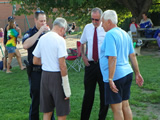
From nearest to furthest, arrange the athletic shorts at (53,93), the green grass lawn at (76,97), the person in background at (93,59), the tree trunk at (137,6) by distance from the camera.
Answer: the athletic shorts at (53,93), the person in background at (93,59), the green grass lawn at (76,97), the tree trunk at (137,6)

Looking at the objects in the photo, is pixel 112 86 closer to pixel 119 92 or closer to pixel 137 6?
pixel 119 92

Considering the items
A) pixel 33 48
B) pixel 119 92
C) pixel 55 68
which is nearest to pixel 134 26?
pixel 33 48

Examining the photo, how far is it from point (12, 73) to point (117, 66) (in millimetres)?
7195

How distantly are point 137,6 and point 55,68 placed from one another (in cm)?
1407

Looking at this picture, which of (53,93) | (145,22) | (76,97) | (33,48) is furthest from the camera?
(145,22)

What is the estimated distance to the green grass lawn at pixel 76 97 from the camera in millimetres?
5294

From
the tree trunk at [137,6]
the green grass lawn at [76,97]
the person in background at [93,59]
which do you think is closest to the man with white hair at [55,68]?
the person in background at [93,59]

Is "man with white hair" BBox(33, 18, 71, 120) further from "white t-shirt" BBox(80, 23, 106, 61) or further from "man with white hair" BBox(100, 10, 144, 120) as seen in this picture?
"white t-shirt" BBox(80, 23, 106, 61)

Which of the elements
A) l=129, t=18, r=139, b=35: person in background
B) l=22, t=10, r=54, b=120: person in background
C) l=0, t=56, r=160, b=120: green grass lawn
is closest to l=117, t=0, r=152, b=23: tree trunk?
l=129, t=18, r=139, b=35: person in background

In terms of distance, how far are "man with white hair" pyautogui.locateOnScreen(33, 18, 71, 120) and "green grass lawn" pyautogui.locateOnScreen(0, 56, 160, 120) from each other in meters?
1.61

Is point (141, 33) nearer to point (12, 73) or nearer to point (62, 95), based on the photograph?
point (12, 73)

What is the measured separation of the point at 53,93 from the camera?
139 inches

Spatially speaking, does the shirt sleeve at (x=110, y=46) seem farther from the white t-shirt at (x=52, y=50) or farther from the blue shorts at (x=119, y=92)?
→ the white t-shirt at (x=52, y=50)

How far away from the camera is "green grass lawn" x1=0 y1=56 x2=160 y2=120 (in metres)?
5.29
